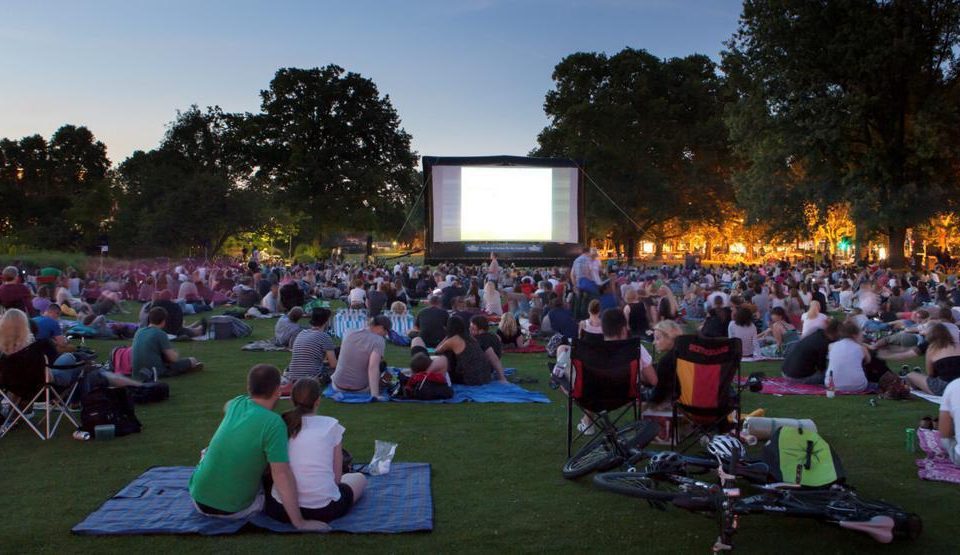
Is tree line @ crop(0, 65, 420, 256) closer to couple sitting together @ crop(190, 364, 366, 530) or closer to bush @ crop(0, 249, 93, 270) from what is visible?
bush @ crop(0, 249, 93, 270)

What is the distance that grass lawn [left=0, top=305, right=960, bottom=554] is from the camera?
157 inches

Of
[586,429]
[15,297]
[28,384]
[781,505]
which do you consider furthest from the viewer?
[15,297]

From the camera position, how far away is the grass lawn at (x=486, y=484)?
3.99m

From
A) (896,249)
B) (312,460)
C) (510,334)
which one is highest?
(896,249)

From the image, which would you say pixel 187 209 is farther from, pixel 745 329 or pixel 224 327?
pixel 745 329

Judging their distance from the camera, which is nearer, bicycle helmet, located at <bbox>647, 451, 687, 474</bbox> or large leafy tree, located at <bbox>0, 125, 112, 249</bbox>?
bicycle helmet, located at <bbox>647, 451, 687, 474</bbox>

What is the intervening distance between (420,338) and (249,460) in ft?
20.1

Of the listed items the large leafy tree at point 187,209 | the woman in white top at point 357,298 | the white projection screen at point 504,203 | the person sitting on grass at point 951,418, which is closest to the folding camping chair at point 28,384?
the person sitting on grass at point 951,418

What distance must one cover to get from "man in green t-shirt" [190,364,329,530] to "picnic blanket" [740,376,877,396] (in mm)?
5926

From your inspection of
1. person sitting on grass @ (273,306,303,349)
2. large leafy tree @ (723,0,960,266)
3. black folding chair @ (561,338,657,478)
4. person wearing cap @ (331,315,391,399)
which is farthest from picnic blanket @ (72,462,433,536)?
large leafy tree @ (723,0,960,266)

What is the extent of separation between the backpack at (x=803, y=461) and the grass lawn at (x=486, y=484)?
253 mm

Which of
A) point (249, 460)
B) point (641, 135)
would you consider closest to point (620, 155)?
A: point (641, 135)

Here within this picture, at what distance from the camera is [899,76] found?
2927 cm

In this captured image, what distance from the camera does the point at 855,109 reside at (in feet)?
90.9
